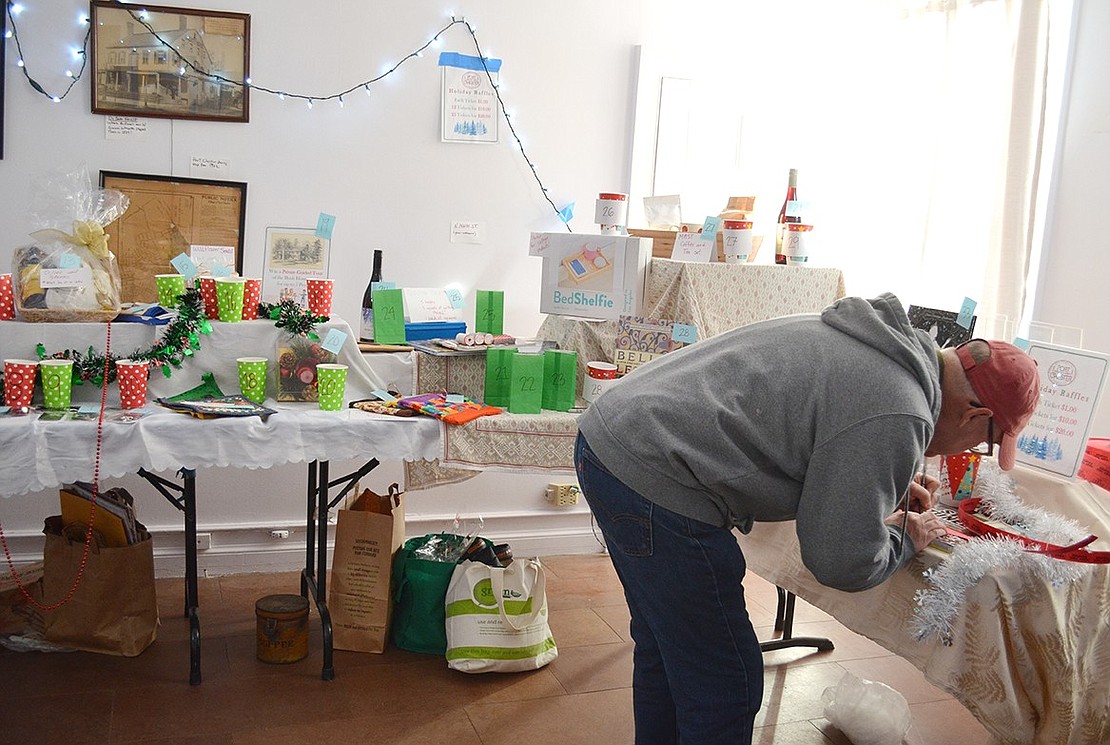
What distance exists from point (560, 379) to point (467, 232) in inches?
36.7

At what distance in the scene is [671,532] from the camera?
1565 millimetres

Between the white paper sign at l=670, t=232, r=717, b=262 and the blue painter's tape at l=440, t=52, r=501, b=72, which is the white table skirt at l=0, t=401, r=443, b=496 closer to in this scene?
the white paper sign at l=670, t=232, r=717, b=262

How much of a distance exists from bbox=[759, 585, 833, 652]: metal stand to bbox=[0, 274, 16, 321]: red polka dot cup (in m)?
2.30

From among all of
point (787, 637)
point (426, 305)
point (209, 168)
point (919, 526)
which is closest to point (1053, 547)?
point (919, 526)

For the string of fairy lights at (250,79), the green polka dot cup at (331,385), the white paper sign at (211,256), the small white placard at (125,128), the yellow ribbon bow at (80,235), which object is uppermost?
the string of fairy lights at (250,79)

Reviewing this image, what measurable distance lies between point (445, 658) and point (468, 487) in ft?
2.94

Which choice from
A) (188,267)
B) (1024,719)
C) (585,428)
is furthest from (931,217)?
(188,267)

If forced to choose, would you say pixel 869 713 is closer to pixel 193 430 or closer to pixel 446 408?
pixel 446 408

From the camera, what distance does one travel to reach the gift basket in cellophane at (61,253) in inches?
99.9

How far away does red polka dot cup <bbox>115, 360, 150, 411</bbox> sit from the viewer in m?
2.51

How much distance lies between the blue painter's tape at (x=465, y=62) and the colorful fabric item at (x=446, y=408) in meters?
1.29

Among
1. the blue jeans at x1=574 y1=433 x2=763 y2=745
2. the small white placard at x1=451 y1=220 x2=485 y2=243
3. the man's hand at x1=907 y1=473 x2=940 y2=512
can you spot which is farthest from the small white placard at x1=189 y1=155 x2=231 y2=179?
the man's hand at x1=907 y1=473 x2=940 y2=512

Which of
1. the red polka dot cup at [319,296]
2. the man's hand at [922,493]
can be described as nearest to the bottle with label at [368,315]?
the red polka dot cup at [319,296]

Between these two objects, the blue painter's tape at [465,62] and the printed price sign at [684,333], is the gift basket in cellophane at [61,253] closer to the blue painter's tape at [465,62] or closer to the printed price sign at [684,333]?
the blue painter's tape at [465,62]
